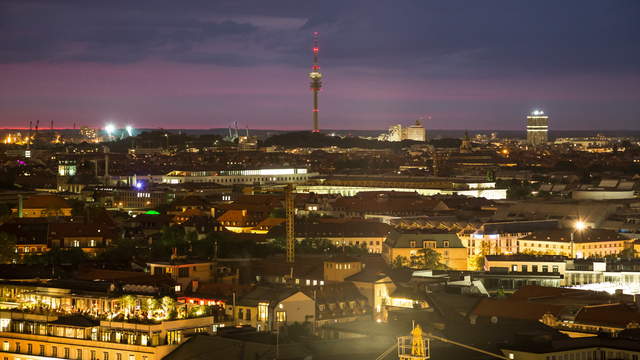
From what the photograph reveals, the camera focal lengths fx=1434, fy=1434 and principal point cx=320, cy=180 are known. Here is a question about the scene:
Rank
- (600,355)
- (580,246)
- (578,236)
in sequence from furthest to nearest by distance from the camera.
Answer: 1. (578,236)
2. (580,246)
3. (600,355)

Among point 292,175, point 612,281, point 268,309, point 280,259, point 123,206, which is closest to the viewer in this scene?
point 268,309

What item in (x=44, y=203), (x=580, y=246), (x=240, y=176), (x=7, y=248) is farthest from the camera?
(x=240, y=176)

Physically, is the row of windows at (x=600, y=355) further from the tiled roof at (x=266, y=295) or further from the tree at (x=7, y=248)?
the tree at (x=7, y=248)

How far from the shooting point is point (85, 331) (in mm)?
27281

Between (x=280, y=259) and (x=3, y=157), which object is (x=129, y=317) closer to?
(x=280, y=259)

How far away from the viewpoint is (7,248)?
46.3 metres

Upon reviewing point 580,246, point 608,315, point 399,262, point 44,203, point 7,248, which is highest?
point 44,203

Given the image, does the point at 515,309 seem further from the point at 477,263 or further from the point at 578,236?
the point at 578,236

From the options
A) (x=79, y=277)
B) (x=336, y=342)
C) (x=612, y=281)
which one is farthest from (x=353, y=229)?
(x=336, y=342)

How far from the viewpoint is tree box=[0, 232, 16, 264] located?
149ft

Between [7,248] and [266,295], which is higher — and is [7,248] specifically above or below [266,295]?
above

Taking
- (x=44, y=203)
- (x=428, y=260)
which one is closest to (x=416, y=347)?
(x=428, y=260)

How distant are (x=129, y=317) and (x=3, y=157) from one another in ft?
331

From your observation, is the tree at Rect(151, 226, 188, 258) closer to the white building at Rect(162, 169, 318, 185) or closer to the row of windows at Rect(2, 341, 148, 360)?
the row of windows at Rect(2, 341, 148, 360)
